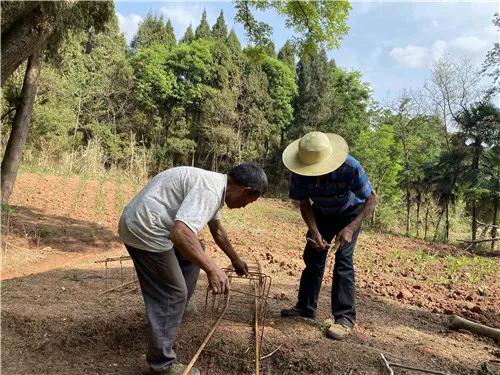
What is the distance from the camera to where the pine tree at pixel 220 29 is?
34.7m

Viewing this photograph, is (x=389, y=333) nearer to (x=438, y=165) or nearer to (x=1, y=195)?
(x=1, y=195)

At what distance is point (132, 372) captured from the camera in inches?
105

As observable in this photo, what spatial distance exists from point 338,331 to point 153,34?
33.3m

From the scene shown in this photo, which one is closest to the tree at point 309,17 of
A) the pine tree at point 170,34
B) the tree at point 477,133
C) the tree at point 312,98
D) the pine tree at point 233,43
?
the tree at point 477,133

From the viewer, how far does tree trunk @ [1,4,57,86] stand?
172 inches

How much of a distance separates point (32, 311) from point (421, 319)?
11.5 feet

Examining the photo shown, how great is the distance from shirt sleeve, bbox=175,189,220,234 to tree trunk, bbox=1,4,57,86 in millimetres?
3215

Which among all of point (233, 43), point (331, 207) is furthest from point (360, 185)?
point (233, 43)

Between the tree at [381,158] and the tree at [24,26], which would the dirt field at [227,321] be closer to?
the tree at [24,26]

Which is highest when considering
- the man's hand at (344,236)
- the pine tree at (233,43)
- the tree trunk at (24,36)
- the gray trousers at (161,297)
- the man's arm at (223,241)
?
the pine tree at (233,43)

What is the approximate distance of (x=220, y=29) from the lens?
35.0 meters

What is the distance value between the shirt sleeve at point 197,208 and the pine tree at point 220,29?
33945 millimetres

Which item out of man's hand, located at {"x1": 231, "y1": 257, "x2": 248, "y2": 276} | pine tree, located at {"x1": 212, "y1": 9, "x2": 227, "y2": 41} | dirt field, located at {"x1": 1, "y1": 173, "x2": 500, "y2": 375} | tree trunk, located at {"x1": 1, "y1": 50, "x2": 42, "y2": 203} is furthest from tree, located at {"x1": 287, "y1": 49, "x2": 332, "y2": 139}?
man's hand, located at {"x1": 231, "y1": 257, "x2": 248, "y2": 276}

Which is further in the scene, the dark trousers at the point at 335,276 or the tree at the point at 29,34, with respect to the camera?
the tree at the point at 29,34
